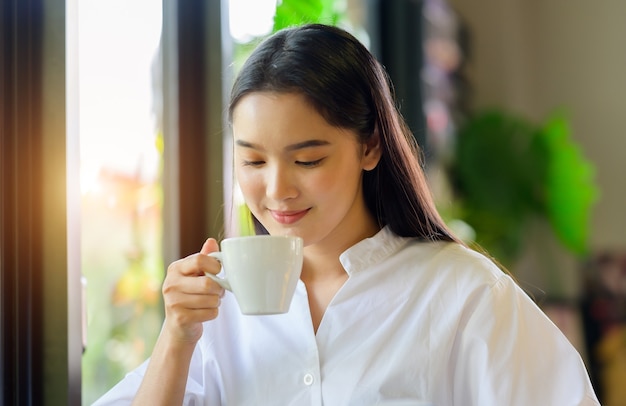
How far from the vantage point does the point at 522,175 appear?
5121 mm

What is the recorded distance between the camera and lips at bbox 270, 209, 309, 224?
3.88 ft

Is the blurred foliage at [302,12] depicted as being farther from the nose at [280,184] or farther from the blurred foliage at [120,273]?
the nose at [280,184]

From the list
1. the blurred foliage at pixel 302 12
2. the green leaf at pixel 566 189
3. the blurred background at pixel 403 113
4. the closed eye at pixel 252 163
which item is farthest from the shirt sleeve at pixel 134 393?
the green leaf at pixel 566 189

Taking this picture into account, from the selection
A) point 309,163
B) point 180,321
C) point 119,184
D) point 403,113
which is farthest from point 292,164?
point 403,113

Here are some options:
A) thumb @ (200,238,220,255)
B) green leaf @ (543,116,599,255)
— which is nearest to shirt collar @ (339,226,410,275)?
thumb @ (200,238,220,255)

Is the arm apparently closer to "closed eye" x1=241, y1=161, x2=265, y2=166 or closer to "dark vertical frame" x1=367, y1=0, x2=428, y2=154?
"closed eye" x1=241, y1=161, x2=265, y2=166

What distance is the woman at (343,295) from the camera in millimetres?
1145

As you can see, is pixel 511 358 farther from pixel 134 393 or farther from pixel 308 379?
pixel 134 393

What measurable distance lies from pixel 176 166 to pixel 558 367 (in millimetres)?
1198

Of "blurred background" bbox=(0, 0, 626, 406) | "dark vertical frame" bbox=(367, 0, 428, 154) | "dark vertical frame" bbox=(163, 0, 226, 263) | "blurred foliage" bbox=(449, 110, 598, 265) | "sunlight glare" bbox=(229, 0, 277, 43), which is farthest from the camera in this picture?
"blurred foliage" bbox=(449, 110, 598, 265)

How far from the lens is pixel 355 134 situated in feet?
4.06

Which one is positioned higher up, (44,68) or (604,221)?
(44,68)

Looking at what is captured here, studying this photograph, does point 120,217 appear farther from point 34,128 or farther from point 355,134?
point 355,134

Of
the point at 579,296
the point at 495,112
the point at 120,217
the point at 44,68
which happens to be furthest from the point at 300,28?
the point at 579,296
